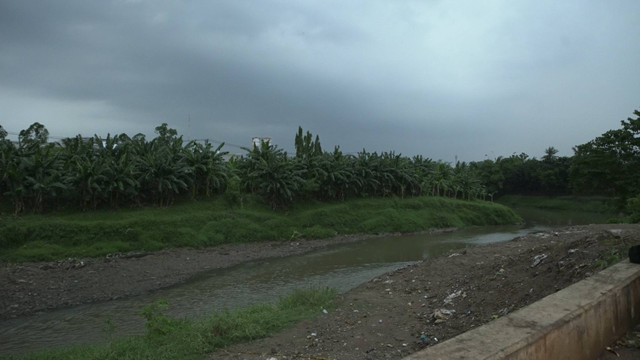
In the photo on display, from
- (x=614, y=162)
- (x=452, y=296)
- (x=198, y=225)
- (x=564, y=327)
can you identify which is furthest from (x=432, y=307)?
(x=614, y=162)

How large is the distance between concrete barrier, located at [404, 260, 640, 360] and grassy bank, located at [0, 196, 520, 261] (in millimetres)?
17735

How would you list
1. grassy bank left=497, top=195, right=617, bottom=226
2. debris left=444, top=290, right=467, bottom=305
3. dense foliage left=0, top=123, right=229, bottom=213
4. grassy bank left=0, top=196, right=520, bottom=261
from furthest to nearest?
grassy bank left=497, top=195, right=617, bottom=226
dense foliage left=0, top=123, right=229, bottom=213
grassy bank left=0, top=196, right=520, bottom=261
debris left=444, top=290, right=467, bottom=305

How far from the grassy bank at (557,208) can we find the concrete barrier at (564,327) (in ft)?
123

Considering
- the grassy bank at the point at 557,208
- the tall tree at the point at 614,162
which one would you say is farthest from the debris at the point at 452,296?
the grassy bank at the point at 557,208

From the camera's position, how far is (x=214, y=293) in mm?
12133

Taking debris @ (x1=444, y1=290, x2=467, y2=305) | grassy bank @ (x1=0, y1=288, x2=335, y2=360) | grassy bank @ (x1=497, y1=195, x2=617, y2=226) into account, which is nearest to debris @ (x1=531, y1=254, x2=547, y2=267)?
debris @ (x1=444, y1=290, x2=467, y2=305)

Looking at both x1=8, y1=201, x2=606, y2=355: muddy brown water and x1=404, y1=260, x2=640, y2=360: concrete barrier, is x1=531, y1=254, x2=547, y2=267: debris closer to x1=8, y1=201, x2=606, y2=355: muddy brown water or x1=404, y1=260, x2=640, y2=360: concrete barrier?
x1=404, y1=260, x2=640, y2=360: concrete barrier

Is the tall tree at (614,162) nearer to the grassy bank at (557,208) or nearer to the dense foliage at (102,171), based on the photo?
the grassy bank at (557,208)

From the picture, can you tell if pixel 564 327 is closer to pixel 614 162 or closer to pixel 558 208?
pixel 614 162

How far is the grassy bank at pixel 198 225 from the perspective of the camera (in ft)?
56.1

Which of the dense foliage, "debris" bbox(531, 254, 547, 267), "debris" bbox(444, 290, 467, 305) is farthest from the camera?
the dense foliage

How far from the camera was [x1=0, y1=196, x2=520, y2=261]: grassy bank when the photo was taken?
17109 millimetres

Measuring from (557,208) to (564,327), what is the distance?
180 feet

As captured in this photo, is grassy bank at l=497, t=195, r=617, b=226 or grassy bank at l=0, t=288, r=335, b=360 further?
grassy bank at l=497, t=195, r=617, b=226
